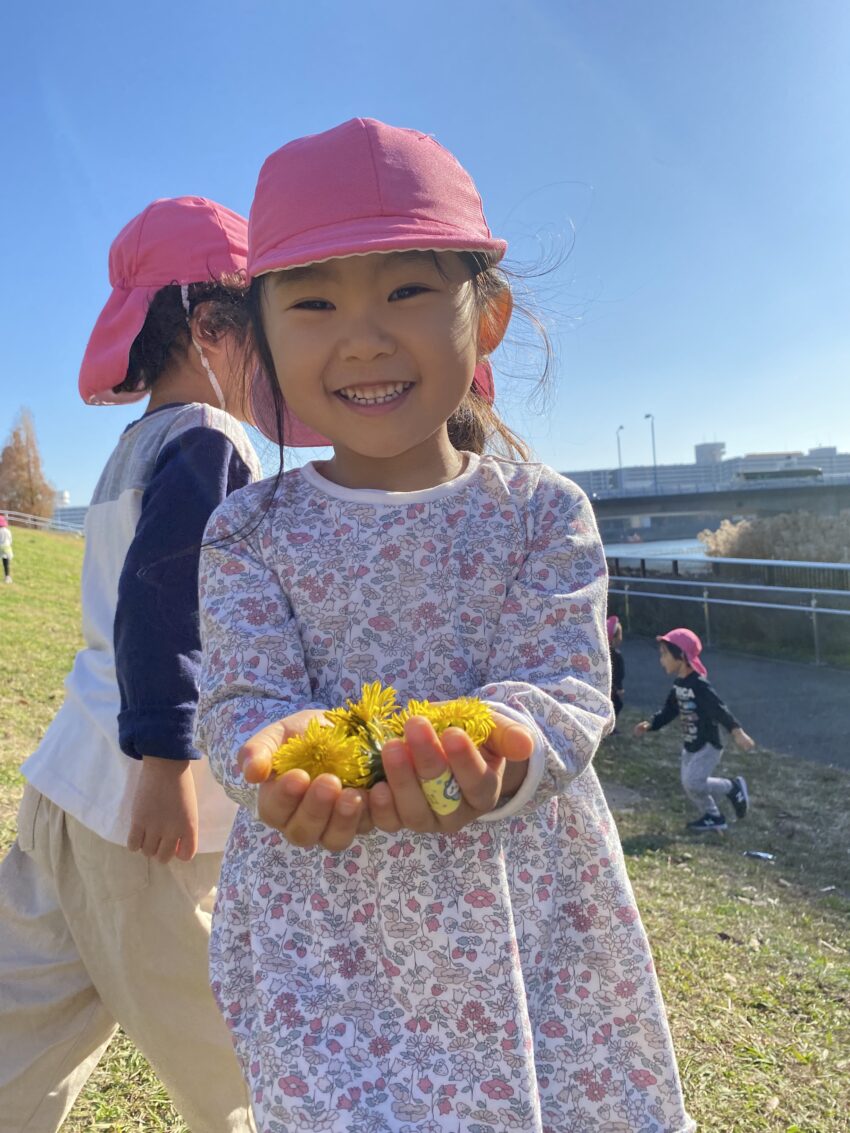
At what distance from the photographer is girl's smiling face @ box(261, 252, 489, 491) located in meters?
1.42

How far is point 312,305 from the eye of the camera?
146 centimetres

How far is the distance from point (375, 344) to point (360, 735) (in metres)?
0.61

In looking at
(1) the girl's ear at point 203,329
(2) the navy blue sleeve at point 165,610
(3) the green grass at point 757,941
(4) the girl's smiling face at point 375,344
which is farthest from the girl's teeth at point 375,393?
(3) the green grass at point 757,941

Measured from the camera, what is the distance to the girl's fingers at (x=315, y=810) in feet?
3.34

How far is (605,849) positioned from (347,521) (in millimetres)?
634

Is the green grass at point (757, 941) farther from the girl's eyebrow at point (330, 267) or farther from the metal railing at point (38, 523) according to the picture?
the metal railing at point (38, 523)

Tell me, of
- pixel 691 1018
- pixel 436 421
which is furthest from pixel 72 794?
pixel 691 1018

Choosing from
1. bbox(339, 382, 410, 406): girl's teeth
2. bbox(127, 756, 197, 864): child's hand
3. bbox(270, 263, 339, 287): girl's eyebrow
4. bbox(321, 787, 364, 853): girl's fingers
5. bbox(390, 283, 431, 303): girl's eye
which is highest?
bbox(270, 263, 339, 287): girl's eyebrow

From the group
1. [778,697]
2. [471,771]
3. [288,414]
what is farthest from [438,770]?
[778,697]

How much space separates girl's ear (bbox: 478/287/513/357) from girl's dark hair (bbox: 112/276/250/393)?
2.08ft

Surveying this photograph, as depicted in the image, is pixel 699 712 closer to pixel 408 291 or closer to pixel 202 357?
pixel 202 357

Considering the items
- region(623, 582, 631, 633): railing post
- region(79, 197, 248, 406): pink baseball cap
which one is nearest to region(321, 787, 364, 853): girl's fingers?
region(79, 197, 248, 406): pink baseball cap

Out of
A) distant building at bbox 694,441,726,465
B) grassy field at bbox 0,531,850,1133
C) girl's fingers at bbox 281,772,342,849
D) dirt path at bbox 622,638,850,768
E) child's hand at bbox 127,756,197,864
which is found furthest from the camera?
distant building at bbox 694,441,726,465

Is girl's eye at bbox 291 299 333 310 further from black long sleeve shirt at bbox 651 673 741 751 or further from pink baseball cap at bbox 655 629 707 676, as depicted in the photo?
pink baseball cap at bbox 655 629 707 676
